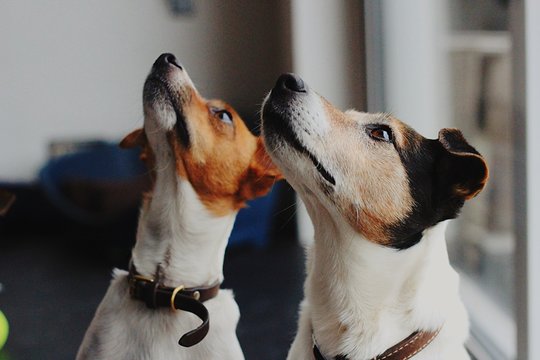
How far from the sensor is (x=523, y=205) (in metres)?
1.32

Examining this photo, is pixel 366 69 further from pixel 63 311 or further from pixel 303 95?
pixel 63 311

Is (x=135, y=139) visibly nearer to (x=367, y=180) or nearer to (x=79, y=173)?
(x=367, y=180)

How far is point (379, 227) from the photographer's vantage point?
113cm

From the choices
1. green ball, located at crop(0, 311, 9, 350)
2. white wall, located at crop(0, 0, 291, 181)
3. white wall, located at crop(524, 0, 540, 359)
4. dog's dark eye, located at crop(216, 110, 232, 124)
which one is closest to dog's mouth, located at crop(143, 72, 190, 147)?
dog's dark eye, located at crop(216, 110, 232, 124)

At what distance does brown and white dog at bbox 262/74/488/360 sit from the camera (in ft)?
3.59

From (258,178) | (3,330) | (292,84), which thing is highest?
(292,84)

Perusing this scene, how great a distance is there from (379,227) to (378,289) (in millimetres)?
106

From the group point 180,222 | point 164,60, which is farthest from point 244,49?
point 180,222

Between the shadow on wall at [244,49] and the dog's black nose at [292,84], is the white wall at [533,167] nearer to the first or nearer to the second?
the dog's black nose at [292,84]

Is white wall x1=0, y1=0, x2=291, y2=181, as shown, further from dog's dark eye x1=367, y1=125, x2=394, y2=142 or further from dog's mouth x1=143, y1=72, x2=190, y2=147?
dog's dark eye x1=367, y1=125, x2=394, y2=142

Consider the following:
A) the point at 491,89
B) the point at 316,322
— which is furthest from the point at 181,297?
the point at 491,89

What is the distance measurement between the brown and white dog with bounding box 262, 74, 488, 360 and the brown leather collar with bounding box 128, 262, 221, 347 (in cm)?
25

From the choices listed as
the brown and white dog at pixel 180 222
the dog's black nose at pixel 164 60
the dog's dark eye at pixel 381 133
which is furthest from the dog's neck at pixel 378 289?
the dog's black nose at pixel 164 60

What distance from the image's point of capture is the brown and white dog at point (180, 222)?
133 centimetres
